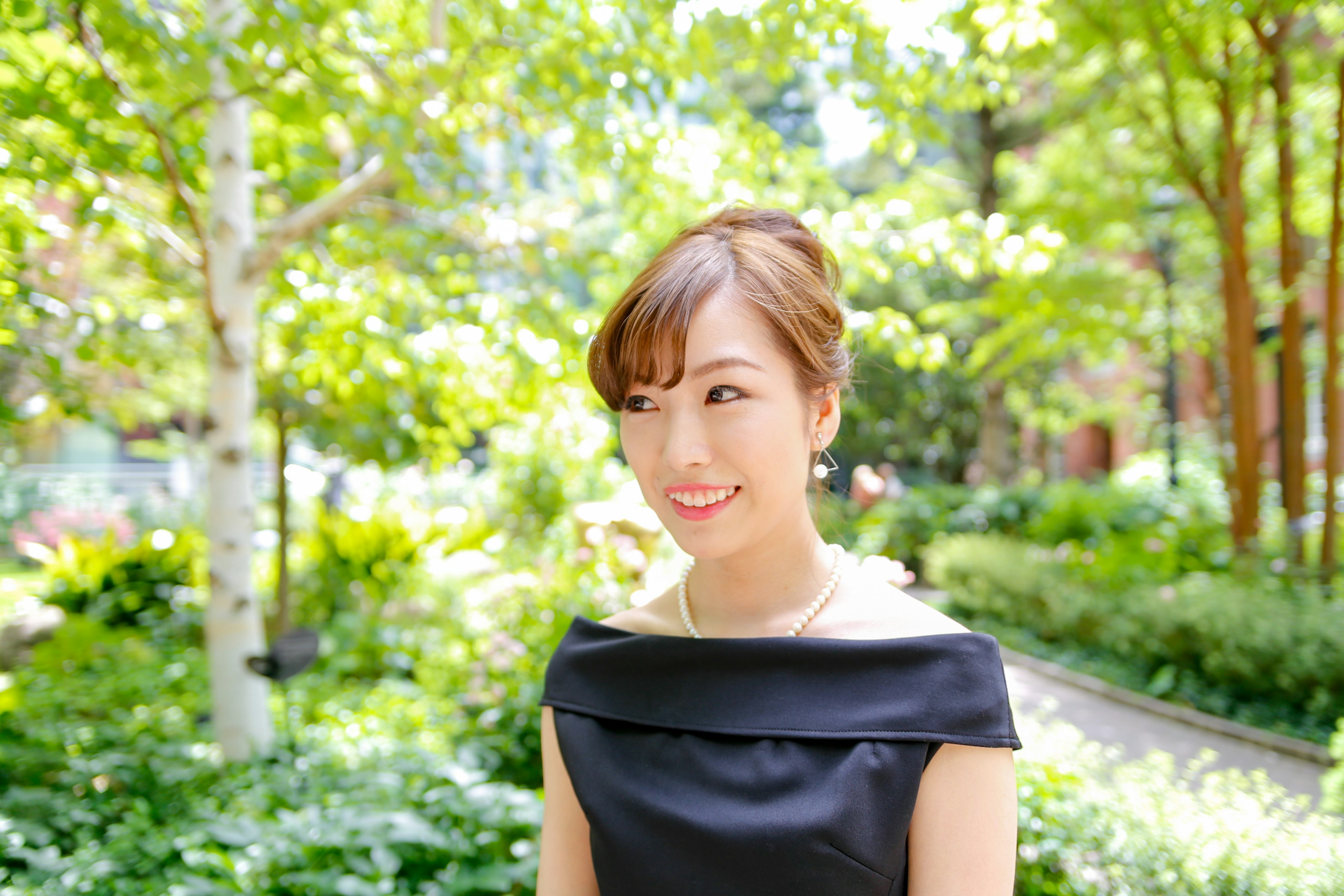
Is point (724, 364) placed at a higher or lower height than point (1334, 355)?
lower

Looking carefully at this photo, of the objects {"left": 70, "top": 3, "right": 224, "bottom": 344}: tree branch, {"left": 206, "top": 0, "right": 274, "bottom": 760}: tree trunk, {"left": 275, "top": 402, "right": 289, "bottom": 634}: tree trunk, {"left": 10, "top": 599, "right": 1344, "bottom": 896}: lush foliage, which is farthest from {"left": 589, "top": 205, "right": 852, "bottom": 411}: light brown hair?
{"left": 275, "top": 402, "right": 289, "bottom": 634}: tree trunk

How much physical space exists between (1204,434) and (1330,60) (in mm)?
9581

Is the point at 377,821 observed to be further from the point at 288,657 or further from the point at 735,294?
the point at 735,294

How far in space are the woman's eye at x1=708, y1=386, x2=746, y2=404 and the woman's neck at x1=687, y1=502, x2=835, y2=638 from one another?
25 centimetres

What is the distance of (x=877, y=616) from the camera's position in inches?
54.6

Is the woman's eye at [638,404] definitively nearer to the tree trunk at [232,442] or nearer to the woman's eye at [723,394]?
the woman's eye at [723,394]

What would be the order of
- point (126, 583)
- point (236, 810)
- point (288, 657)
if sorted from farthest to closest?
point (126, 583), point (288, 657), point (236, 810)

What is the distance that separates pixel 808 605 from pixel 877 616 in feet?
0.41

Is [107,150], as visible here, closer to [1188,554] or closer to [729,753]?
[729,753]

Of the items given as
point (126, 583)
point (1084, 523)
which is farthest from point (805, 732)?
point (1084, 523)

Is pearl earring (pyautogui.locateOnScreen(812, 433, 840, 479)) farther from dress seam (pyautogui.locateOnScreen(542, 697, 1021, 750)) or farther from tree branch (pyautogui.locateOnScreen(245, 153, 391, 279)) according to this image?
tree branch (pyautogui.locateOnScreen(245, 153, 391, 279))

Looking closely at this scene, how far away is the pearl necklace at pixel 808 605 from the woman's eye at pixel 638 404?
393 mm

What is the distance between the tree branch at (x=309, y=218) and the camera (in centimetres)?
343

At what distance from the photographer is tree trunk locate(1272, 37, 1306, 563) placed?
5.96 m
